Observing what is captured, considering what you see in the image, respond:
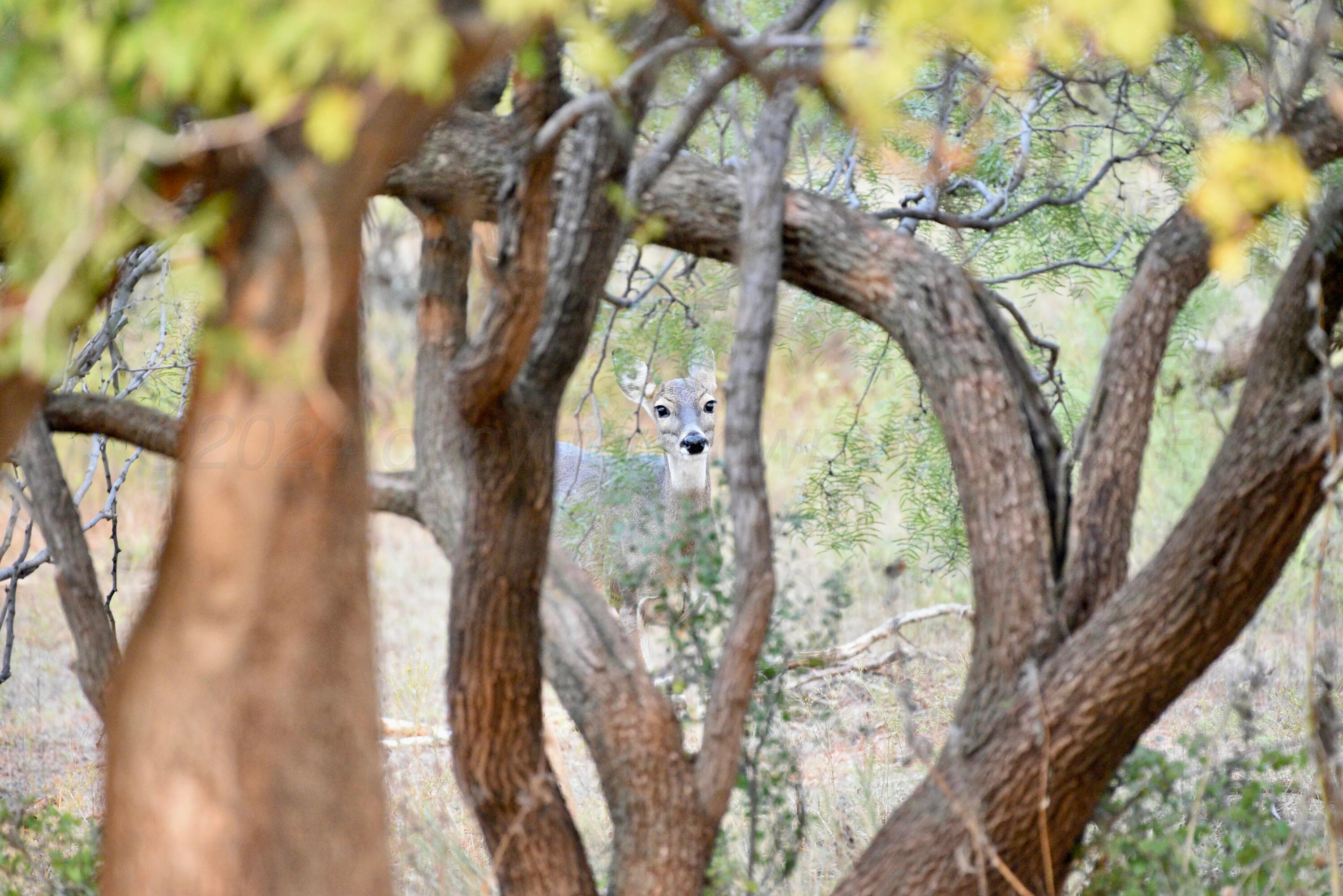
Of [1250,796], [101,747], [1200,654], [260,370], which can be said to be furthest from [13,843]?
[1250,796]

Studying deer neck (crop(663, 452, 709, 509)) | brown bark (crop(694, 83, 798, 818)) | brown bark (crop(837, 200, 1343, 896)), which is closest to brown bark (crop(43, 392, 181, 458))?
brown bark (crop(694, 83, 798, 818))

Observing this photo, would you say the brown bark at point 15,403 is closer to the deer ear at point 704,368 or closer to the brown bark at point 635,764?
the brown bark at point 635,764

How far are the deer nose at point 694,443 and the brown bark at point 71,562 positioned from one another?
398 centimetres

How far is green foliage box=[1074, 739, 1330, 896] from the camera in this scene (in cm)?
271

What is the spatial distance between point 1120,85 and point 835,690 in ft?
9.99

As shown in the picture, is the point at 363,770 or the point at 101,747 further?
the point at 101,747

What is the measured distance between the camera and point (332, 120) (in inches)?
50.0

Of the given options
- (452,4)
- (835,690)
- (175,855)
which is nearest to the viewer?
(452,4)

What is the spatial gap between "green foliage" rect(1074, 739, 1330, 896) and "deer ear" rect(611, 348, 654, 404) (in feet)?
5.32

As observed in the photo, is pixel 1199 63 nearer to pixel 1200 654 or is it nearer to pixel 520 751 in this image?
pixel 1200 654

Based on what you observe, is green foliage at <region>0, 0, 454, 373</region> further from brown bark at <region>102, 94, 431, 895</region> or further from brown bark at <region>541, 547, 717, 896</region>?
brown bark at <region>541, 547, 717, 896</region>

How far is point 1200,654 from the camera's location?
7.91 feet

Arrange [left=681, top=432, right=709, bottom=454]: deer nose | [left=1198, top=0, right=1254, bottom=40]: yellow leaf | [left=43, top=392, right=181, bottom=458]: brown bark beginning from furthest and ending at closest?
[left=681, top=432, right=709, bottom=454]: deer nose
[left=43, top=392, right=181, bottom=458]: brown bark
[left=1198, top=0, right=1254, bottom=40]: yellow leaf

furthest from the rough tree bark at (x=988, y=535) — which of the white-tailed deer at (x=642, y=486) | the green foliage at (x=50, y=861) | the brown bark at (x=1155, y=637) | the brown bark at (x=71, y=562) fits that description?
the white-tailed deer at (x=642, y=486)
